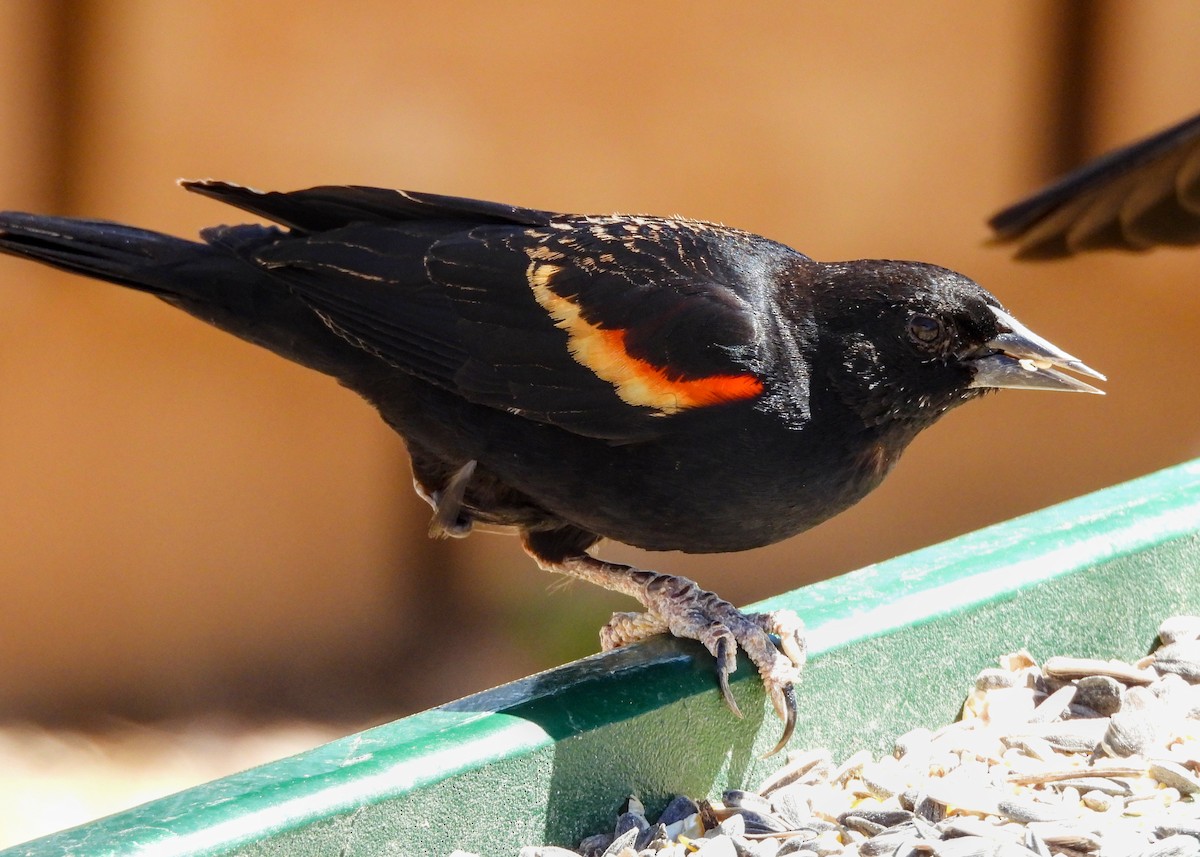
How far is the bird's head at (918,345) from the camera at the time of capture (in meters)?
2.68

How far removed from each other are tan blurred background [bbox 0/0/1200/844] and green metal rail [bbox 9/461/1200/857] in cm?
258

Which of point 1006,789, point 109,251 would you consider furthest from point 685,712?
point 109,251

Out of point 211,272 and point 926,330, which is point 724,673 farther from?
point 211,272

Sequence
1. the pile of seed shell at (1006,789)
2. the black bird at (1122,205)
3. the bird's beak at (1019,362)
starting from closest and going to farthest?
1. the pile of seed shell at (1006,789)
2. the bird's beak at (1019,362)
3. the black bird at (1122,205)

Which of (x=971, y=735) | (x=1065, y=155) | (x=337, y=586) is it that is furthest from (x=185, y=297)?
(x=1065, y=155)

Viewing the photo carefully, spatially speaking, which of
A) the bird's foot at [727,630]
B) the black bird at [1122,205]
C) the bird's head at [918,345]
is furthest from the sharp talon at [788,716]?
the black bird at [1122,205]

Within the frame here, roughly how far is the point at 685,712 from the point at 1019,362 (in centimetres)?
84

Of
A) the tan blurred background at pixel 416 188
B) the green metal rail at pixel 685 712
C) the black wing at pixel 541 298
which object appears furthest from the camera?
the tan blurred background at pixel 416 188

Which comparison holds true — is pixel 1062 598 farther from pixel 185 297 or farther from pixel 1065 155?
pixel 1065 155

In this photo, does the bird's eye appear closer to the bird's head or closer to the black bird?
the bird's head

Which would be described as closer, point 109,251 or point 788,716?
point 788,716

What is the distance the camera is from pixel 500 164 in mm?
5453

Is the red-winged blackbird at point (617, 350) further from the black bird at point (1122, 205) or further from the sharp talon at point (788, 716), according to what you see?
the black bird at point (1122, 205)

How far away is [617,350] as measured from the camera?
281 cm
